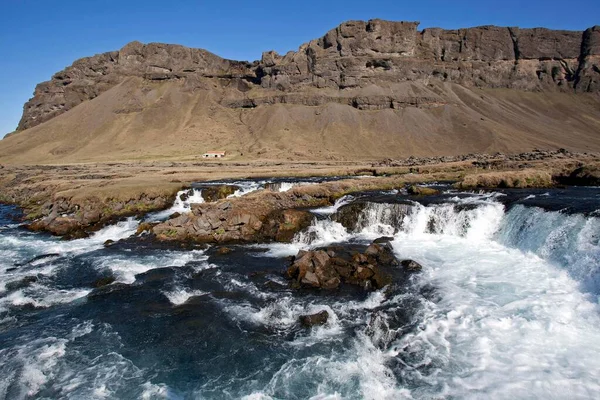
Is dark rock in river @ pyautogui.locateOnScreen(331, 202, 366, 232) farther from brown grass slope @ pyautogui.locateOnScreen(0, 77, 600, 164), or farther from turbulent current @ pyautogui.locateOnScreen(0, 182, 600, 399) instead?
brown grass slope @ pyautogui.locateOnScreen(0, 77, 600, 164)

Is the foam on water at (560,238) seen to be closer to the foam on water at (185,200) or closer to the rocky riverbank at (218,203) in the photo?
the rocky riverbank at (218,203)

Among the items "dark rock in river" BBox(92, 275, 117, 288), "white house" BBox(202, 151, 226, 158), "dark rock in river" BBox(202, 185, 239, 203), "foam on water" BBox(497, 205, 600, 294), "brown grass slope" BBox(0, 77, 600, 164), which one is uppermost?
"brown grass slope" BBox(0, 77, 600, 164)

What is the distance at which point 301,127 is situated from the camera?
431 feet

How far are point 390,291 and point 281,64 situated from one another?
149743 millimetres

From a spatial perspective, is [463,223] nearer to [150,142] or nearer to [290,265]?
[290,265]

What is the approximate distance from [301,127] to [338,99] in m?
18.9

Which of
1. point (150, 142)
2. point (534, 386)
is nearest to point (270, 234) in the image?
point (534, 386)

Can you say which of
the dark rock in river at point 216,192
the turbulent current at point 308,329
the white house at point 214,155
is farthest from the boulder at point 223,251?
the white house at point 214,155

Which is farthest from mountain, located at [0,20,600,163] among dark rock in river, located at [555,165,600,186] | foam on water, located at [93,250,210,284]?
foam on water, located at [93,250,210,284]

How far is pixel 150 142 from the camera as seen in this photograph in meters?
129

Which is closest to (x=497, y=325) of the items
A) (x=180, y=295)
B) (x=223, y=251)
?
(x=180, y=295)

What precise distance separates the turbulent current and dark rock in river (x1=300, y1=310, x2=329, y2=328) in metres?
0.32

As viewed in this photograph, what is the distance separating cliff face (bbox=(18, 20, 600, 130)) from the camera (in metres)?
146

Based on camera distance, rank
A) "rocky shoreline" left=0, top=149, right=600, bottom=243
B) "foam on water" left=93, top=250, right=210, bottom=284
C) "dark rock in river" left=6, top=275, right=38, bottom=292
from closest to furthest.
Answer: "dark rock in river" left=6, top=275, right=38, bottom=292 < "foam on water" left=93, top=250, right=210, bottom=284 < "rocky shoreline" left=0, top=149, right=600, bottom=243
